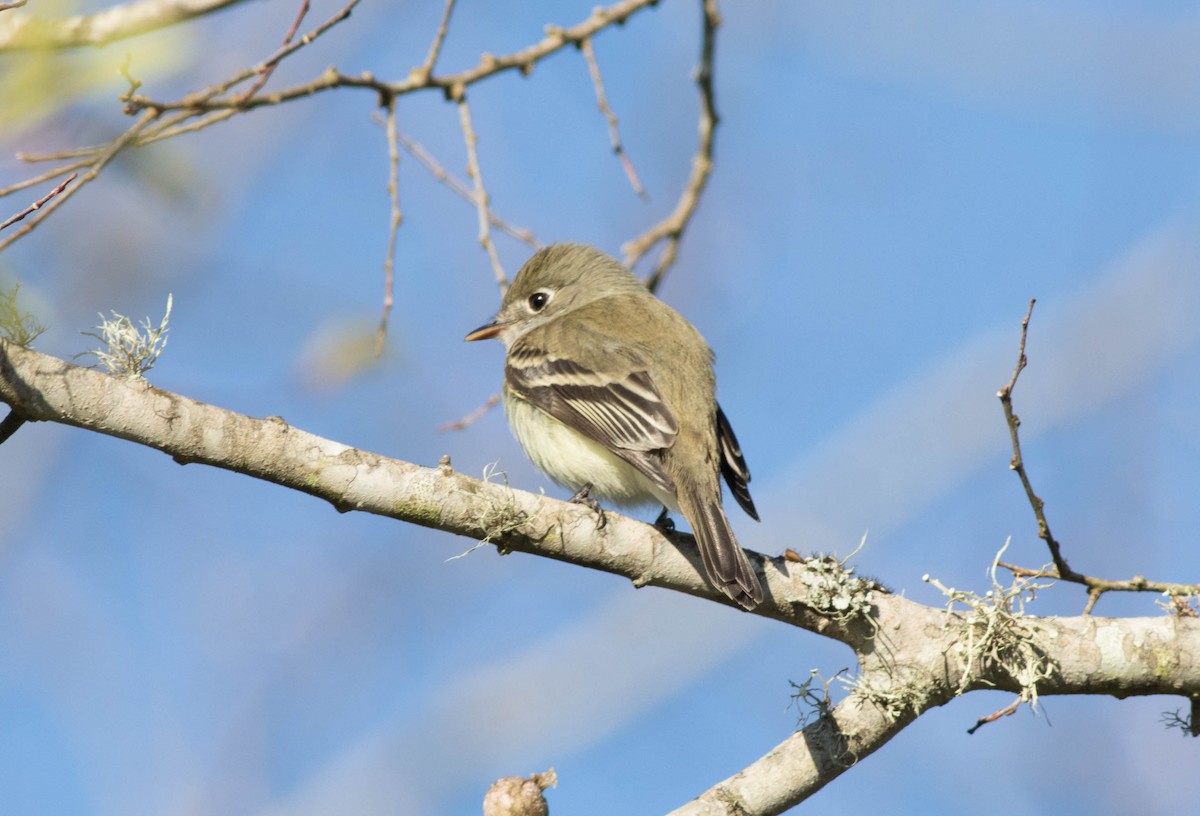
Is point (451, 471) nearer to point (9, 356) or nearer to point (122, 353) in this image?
point (122, 353)

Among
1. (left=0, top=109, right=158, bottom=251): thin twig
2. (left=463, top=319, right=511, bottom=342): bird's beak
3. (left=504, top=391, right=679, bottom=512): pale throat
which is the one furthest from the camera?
(left=463, top=319, right=511, bottom=342): bird's beak

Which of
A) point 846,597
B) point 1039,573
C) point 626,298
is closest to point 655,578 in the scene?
point 846,597

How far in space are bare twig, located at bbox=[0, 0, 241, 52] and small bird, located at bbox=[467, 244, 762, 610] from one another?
7.56 feet

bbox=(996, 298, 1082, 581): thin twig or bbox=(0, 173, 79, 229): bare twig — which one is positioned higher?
bbox=(0, 173, 79, 229): bare twig

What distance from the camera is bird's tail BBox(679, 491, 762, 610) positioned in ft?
13.2

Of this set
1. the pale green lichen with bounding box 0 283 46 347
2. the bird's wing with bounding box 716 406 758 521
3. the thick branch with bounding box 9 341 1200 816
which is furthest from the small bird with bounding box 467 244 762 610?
the pale green lichen with bounding box 0 283 46 347

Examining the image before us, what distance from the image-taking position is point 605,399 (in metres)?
5.43

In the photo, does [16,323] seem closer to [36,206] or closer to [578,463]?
[36,206]

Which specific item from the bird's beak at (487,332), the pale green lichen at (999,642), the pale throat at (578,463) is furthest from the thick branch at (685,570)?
the bird's beak at (487,332)

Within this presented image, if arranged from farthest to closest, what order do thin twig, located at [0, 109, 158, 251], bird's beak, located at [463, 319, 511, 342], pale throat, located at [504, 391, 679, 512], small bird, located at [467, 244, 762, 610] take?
1. bird's beak, located at [463, 319, 511, 342]
2. pale throat, located at [504, 391, 679, 512]
3. small bird, located at [467, 244, 762, 610]
4. thin twig, located at [0, 109, 158, 251]

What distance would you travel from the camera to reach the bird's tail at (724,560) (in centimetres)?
402

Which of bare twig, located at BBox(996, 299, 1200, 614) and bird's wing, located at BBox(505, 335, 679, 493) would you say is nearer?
bare twig, located at BBox(996, 299, 1200, 614)

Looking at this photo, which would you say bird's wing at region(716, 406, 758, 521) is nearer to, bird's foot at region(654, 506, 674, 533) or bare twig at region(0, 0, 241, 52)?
bird's foot at region(654, 506, 674, 533)

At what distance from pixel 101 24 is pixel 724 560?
257 cm
